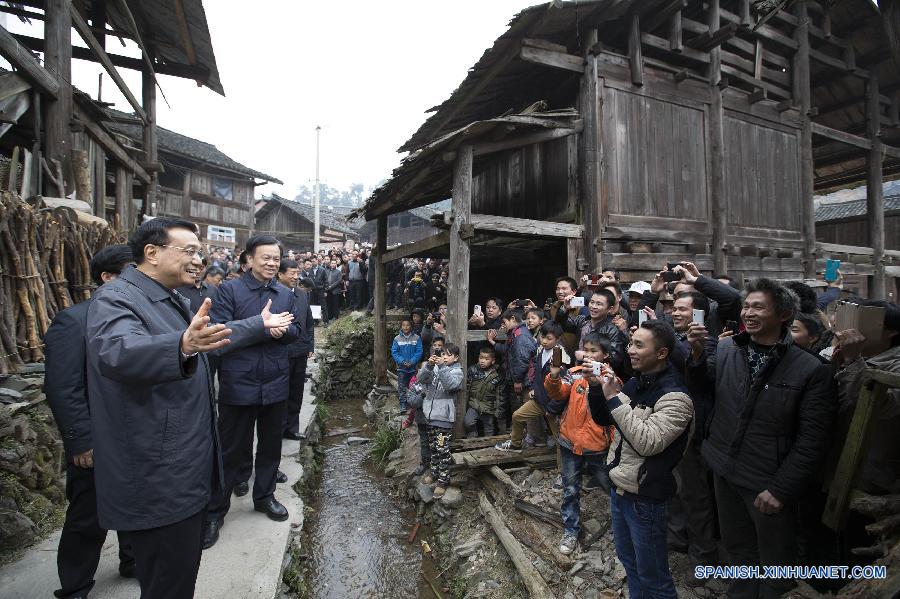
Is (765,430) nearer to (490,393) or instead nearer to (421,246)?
(490,393)

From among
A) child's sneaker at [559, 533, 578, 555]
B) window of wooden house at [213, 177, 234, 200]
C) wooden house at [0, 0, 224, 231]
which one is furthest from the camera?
window of wooden house at [213, 177, 234, 200]

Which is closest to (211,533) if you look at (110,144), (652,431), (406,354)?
(652,431)

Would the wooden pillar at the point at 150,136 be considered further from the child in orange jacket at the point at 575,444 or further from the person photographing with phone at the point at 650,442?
the person photographing with phone at the point at 650,442

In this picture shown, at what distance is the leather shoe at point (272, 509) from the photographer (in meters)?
3.87

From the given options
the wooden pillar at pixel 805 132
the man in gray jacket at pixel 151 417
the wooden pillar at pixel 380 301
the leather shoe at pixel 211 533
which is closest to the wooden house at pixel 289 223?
the wooden pillar at pixel 380 301

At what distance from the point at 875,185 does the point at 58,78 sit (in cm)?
1470

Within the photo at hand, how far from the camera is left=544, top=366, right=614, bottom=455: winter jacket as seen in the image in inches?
150

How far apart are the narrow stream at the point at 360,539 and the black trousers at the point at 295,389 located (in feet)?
3.48

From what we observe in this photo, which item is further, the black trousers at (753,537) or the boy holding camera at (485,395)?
the boy holding camera at (485,395)

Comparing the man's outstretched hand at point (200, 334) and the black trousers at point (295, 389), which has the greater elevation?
the man's outstretched hand at point (200, 334)

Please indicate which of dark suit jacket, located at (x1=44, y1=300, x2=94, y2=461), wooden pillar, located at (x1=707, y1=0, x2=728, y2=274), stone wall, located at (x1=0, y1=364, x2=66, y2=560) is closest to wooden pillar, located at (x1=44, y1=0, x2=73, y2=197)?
stone wall, located at (x1=0, y1=364, x2=66, y2=560)

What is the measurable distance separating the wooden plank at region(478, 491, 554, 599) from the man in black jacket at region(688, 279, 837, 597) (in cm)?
137

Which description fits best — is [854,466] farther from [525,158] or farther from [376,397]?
[376,397]

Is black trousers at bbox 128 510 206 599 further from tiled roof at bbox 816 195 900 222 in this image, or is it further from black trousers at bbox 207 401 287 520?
tiled roof at bbox 816 195 900 222
